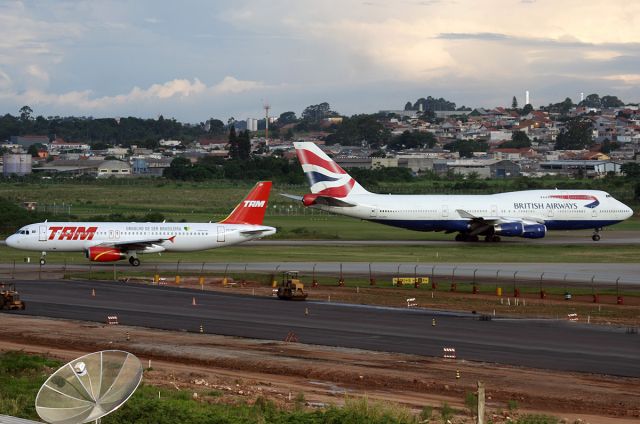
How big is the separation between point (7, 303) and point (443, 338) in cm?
2131

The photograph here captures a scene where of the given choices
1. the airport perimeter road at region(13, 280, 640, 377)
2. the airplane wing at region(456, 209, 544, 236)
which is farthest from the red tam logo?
the airplane wing at region(456, 209, 544, 236)

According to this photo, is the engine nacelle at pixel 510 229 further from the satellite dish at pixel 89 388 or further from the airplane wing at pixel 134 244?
the satellite dish at pixel 89 388

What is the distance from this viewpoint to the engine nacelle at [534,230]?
8806 cm

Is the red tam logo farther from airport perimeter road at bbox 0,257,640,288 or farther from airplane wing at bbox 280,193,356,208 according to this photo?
airplane wing at bbox 280,193,356,208

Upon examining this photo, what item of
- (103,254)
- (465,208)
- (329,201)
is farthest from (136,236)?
(465,208)

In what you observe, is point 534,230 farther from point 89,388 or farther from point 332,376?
point 89,388

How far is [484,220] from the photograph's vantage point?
89375mm

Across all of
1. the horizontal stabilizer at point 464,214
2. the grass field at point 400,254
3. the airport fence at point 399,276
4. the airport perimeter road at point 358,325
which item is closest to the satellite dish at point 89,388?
the airport perimeter road at point 358,325

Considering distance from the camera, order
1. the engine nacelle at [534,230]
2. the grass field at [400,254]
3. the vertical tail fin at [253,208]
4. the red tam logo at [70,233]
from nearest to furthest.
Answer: the red tam logo at [70,233], the vertical tail fin at [253,208], the grass field at [400,254], the engine nacelle at [534,230]

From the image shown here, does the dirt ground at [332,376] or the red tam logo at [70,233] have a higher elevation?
the red tam logo at [70,233]

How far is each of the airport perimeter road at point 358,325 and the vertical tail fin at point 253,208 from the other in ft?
51.8

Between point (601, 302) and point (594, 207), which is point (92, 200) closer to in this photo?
point (594, 207)

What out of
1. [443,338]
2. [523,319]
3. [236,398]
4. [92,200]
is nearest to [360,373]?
[236,398]

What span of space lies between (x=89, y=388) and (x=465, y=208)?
68.4 m
